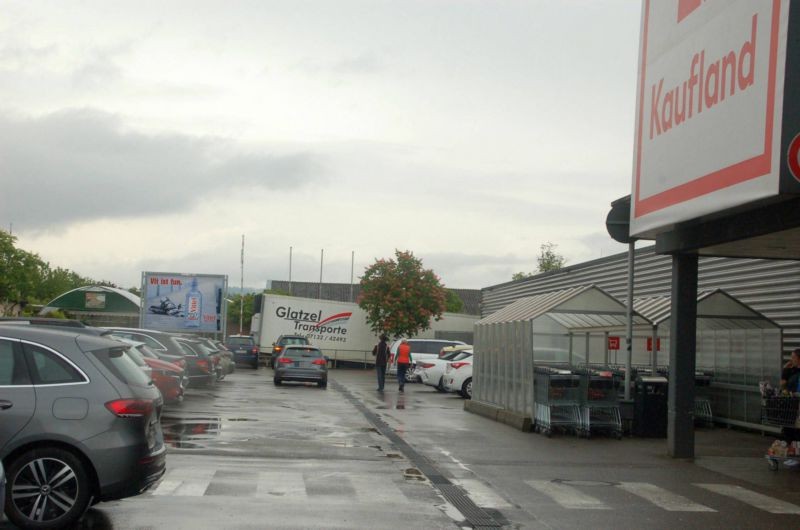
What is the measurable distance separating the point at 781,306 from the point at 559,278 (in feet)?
66.0

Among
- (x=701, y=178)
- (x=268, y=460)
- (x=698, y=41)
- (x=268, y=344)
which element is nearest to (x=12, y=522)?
(x=268, y=460)

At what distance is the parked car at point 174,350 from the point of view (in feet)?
81.3

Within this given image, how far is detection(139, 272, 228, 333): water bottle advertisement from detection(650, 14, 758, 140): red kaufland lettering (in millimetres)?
24089

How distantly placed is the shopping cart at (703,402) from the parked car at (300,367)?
14.1 m

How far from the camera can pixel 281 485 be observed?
433 inches

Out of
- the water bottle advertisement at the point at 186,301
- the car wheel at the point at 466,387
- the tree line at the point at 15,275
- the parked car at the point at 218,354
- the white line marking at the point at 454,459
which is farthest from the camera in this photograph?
the tree line at the point at 15,275

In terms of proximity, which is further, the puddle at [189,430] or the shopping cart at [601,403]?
the shopping cart at [601,403]

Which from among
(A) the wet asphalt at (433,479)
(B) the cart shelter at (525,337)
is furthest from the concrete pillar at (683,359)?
(B) the cart shelter at (525,337)

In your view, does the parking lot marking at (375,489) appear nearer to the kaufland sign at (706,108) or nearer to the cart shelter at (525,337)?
the kaufland sign at (706,108)

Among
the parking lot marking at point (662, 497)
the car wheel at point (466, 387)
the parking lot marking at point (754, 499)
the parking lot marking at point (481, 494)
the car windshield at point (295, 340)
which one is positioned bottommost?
the parking lot marking at point (481, 494)

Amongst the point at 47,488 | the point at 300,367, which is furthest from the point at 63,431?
the point at 300,367

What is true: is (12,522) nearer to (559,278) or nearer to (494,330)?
(494,330)

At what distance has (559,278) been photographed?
40.8 metres

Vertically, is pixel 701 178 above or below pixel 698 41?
below
